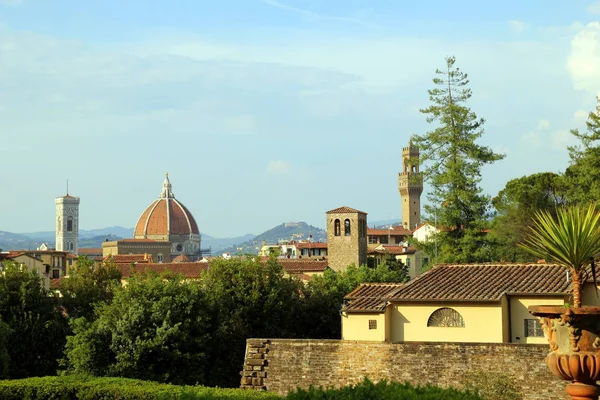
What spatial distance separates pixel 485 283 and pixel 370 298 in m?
4.87

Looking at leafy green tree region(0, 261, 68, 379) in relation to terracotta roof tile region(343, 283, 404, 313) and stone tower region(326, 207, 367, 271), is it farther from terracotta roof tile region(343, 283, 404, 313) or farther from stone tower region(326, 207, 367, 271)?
stone tower region(326, 207, 367, 271)

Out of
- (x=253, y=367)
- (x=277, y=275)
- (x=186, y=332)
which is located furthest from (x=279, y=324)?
(x=253, y=367)

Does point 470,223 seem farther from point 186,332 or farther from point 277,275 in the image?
point 186,332

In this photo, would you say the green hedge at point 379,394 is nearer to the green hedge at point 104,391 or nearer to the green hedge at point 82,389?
the green hedge at point 104,391

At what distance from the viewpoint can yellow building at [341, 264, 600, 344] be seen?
78.2 feet

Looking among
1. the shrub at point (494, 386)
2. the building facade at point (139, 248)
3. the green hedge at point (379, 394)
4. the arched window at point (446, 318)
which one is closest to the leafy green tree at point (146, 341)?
the arched window at point (446, 318)

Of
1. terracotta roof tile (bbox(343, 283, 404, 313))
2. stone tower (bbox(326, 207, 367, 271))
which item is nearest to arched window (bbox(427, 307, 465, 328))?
terracotta roof tile (bbox(343, 283, 404, 313))

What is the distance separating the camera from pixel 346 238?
7856cm

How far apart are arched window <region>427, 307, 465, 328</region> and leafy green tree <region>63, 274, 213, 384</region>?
9635 millimetres

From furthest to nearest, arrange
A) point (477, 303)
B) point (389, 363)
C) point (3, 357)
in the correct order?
1. point (3, 357)
2. point (477, 303)
3. point (389, 363)

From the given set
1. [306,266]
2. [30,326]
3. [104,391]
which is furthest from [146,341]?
[306,266]

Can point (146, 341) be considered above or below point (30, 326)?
below

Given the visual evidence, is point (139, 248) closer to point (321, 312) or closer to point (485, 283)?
point (321, 312)

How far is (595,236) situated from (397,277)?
5204 centimetres
